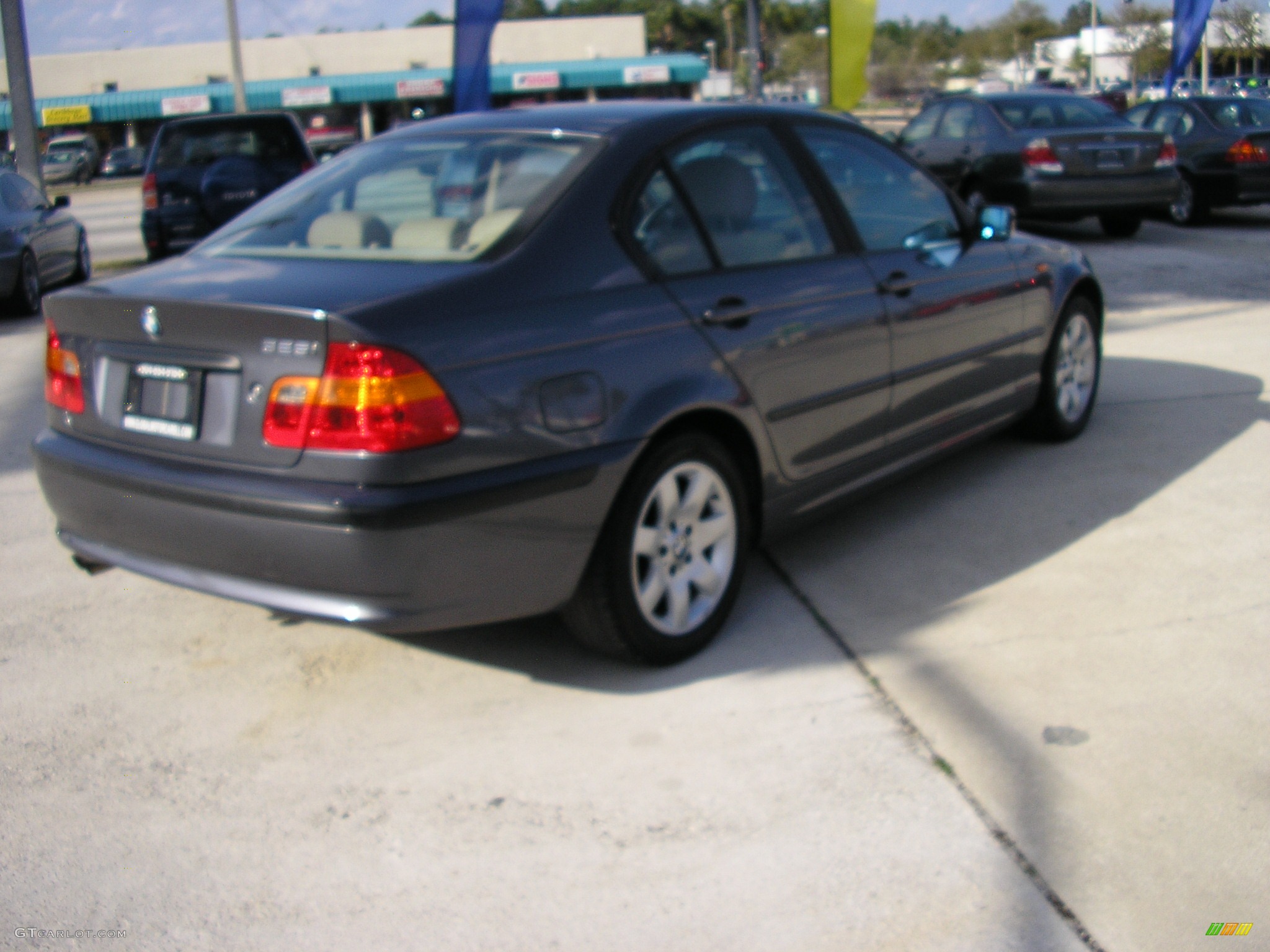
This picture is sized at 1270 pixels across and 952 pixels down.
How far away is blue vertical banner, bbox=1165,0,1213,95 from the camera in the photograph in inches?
730

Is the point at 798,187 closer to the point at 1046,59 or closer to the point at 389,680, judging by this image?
the point at 389,680

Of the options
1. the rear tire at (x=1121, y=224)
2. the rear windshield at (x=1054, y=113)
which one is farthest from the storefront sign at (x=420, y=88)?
the rear tire at (x=1121, y=224)

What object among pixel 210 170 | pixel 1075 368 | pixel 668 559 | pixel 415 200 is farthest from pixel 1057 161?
pixel 668 559

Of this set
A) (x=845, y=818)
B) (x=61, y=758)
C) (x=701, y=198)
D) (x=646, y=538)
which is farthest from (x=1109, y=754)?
(x=61, y=758)

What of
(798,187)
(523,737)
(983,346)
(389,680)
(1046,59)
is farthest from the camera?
(1046,59)

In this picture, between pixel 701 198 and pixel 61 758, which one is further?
pixel 701 198

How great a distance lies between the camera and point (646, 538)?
11.2 feet

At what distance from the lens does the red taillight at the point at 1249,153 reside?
13.1 meters

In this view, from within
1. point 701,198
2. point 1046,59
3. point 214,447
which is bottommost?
point 214,447

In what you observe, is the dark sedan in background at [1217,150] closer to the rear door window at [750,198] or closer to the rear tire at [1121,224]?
the rear tire at [1121,224]

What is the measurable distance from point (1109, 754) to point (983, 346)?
6.97 ft

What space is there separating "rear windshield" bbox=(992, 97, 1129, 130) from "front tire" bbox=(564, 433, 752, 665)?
10.3 m

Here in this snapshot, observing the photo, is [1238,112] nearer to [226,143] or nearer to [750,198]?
[226,143]

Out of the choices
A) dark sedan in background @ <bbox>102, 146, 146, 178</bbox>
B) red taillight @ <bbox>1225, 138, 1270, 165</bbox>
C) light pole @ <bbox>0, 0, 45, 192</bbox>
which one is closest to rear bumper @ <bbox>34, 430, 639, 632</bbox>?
red taillight @ <bbox>1225, 138, 1270, 165</bbox>
